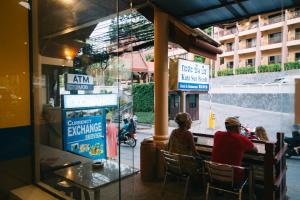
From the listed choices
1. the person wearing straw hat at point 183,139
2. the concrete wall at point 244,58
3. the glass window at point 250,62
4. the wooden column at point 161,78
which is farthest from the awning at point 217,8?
the concrete wall at point 244,58

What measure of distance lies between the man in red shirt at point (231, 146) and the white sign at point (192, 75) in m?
1.40

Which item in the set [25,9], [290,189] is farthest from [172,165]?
[25,9]

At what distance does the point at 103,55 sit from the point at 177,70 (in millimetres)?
1419

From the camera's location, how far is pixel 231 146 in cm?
258

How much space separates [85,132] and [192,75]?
2199 mm

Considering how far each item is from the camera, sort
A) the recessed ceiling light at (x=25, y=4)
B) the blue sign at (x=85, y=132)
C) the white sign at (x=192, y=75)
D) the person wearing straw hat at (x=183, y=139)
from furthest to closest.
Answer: the white sign at (x=192, y=75) < the person wearing straw hat at (x=183, y=139) < the blue sign at (x=85, y=132) < the recessed ceiling light at (x=25, y=4)

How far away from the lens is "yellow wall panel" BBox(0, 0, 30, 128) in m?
1.90

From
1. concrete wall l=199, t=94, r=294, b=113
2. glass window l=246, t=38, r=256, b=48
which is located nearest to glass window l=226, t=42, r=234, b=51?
glass window l=246, t=38, r=256, b=48

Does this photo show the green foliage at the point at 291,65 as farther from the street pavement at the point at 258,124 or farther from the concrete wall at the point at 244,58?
the concrete wall at the point at 244,58

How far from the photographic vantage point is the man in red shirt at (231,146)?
8.39ft

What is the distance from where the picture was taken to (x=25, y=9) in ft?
6.72

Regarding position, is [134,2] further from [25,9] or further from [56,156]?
[56,156]

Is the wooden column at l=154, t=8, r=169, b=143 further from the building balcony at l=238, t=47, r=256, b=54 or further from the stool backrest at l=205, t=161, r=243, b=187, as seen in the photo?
the building balcony at l=238, t=47, r=256, b=54

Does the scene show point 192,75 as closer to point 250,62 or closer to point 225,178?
point 225,178
